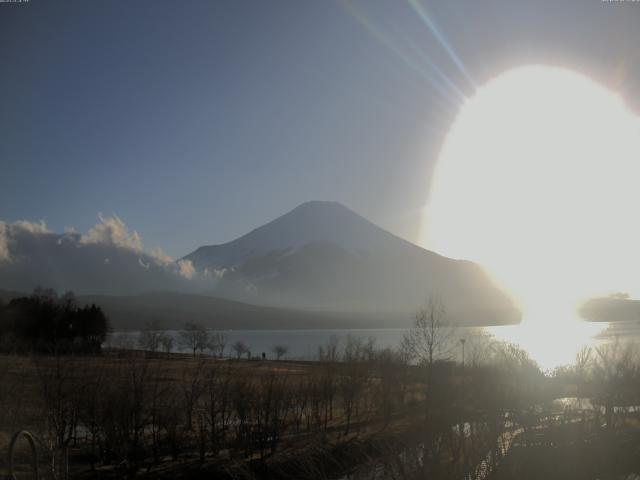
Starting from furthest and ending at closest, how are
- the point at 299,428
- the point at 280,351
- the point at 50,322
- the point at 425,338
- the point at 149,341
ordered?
the point at 280,351 → the point at 50,322 → the point at 149,341 → the point at 425,338 → the point at 299,428

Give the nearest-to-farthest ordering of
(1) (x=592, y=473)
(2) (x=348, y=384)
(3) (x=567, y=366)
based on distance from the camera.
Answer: (1) (x=592, y=473)
(2) (x=348, y=384)
(3) (x=567, y=366)

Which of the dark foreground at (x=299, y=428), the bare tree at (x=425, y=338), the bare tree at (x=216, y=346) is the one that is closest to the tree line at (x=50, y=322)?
the bare tree at (x=216, y=346)

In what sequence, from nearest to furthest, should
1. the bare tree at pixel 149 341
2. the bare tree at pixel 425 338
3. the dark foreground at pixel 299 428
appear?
the dark foreground at pixel 299 428 < the bare tree at pixel 425 338 < the bare tree at pixel 149 341

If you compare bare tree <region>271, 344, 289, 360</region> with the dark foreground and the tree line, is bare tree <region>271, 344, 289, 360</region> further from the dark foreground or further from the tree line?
the dark foreground

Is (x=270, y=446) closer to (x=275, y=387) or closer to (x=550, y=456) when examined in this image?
(x=275, y=387)

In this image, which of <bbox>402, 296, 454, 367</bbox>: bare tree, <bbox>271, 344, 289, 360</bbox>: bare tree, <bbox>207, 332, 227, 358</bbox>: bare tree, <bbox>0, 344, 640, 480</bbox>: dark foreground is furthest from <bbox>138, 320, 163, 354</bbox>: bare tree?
<bbox>0, 344, 640, 480</bbox>: dark foreground

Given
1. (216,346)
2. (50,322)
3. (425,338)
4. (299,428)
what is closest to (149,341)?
(50,322)

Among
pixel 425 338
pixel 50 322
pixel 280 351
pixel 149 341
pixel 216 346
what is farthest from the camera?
pixel 216 346

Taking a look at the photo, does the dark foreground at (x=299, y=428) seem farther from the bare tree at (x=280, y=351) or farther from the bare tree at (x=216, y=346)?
the bare tree at (x=216, y=346)

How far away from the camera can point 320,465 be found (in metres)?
22.7

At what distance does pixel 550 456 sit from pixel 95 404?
52.2ft

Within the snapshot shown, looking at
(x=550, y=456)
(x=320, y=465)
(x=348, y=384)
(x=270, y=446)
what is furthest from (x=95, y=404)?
(x=550, y=456)

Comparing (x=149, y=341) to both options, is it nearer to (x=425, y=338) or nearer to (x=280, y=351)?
(x=280, y=351)

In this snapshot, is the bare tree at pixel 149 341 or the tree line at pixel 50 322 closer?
the bare tree at pixel 149 341
